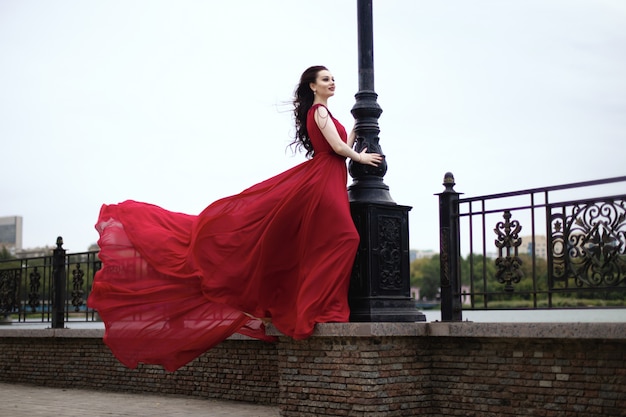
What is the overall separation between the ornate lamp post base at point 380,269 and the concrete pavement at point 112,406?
166cm

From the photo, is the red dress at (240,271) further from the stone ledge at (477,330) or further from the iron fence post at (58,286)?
the iron fence post at (58,286)

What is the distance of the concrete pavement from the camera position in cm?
852

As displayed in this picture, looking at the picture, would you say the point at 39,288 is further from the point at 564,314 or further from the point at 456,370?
the point at 564,314

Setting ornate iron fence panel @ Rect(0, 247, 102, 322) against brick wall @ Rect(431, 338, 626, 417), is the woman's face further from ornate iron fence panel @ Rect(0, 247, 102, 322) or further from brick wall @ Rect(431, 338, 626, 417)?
ornate iron fence panel @ Rect(0, 247, 102, 322)

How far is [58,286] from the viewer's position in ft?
41.5

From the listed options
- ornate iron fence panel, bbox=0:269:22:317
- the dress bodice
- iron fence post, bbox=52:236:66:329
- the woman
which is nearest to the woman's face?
the woman

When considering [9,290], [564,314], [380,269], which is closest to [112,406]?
[380,269]

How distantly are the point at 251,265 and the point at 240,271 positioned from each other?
0.42 ft

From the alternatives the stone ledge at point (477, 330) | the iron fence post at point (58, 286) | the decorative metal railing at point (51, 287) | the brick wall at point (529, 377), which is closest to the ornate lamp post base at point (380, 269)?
the stone ledge at point (477, 330)

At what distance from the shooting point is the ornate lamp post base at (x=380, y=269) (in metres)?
7.68

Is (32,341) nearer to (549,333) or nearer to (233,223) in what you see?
(233,223)

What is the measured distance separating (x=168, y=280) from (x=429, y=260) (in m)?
56.7

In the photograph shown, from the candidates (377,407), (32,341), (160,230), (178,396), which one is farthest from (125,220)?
(32,341)

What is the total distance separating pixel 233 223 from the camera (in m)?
8.13
